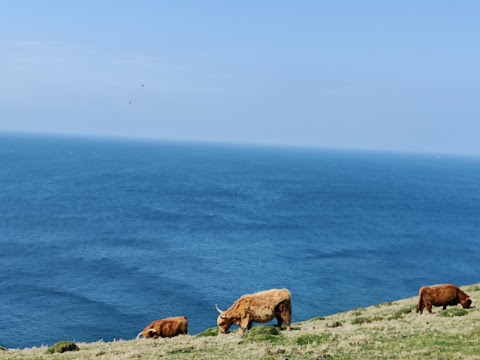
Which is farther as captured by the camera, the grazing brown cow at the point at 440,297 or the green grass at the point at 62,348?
the grazing brown cow at the point at 440,297

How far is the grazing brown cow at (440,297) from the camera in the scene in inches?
1045

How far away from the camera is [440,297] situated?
2655cm

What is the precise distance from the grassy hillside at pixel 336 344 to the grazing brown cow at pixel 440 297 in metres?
1.51

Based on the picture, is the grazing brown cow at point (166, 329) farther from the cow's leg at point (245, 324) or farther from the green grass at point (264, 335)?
the green grass at point (264, 335)

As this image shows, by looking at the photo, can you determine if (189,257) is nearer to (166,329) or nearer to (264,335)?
(166,329)

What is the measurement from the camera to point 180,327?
89.3 feet

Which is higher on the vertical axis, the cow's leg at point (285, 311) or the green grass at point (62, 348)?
the cow's leg at point (285, 311)


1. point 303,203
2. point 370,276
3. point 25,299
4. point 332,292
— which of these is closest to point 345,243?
point 370,276

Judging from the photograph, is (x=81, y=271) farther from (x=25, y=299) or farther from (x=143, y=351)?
(x=143, y=351)

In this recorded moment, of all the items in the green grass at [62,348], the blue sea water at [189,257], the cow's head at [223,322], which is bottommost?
the blue sea water at [189,257]

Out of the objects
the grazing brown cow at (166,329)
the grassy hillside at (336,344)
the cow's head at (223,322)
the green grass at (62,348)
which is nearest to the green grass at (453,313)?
the grassy hillside at (336,344)

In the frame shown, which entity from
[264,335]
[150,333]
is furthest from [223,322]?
[150,333]

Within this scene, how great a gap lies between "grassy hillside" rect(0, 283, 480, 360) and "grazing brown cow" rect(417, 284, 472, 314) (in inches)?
59.3

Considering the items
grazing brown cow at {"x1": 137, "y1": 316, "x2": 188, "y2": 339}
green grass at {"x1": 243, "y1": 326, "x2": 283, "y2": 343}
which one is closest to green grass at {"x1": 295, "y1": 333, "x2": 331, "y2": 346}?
green grass at {"x1": 243, "y1": 326, "x2": 283, "y2": 343}
